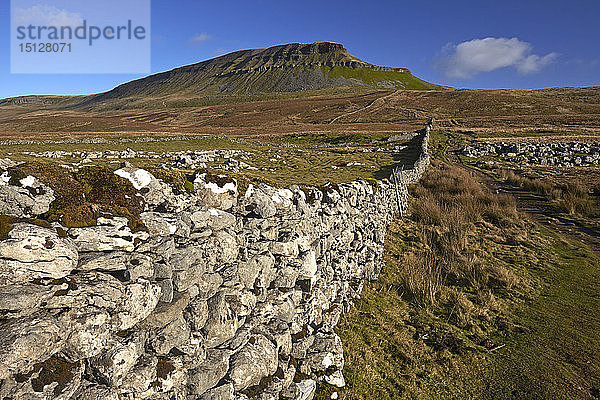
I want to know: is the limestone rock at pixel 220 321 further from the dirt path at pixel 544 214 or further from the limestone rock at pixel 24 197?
the dirt path at pixel 544 214

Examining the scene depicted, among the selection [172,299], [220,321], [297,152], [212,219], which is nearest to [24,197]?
[172,299]

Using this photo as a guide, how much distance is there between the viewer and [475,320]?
7680 millimetres

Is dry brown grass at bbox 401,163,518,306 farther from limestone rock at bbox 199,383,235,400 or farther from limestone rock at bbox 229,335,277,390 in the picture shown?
limestone rock at bbox 199,383,235,400

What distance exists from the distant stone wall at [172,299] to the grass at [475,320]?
1.33m

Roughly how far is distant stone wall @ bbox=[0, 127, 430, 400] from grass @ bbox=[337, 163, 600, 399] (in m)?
1.33

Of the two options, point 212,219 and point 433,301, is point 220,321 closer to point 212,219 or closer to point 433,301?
point 212,219

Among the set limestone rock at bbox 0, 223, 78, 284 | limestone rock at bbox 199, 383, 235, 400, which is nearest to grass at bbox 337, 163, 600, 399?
limestone rock at bbox 199, 383, 235, 400

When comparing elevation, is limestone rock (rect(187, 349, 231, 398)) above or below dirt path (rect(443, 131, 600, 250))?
below

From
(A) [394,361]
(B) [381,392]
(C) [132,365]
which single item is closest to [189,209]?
(C) [132,365]

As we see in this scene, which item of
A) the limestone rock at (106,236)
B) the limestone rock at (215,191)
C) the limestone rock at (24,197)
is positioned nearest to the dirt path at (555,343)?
the limestone rock at (215,191)

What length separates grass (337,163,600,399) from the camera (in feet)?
18.9

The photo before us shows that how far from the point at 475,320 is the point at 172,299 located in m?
7.53

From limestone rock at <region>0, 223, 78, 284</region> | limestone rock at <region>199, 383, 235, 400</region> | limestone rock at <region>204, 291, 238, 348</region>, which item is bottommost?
limestone rock at <region>199, 383, 235, 400</region>

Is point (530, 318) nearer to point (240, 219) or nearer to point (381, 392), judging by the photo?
point (381, 392)
